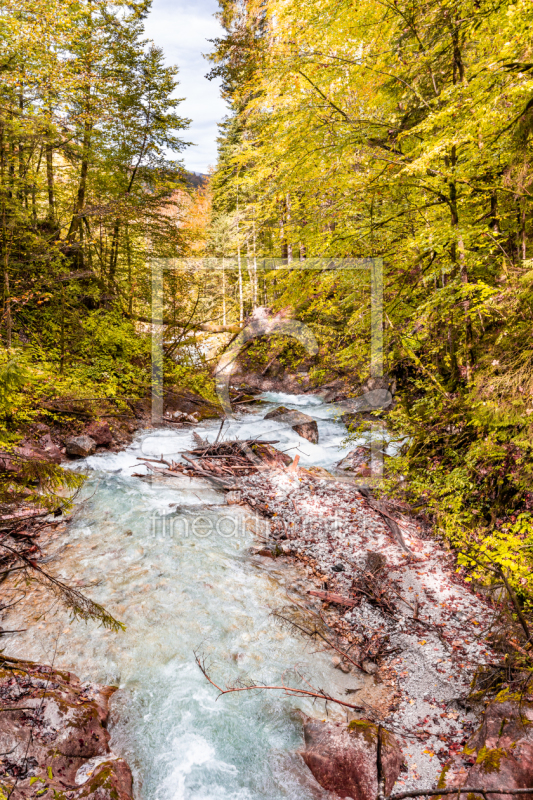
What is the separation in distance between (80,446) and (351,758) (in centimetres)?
886

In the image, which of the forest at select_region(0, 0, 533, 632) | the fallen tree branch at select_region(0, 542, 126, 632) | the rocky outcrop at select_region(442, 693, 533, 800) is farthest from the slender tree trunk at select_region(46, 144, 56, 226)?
the rocky outcrop at select_region(442, 693, 533, 800)

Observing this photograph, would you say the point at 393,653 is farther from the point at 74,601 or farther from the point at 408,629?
the point at 74,601

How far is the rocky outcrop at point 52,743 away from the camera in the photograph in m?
2.59

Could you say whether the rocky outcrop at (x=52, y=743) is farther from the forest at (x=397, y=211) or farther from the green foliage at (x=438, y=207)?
the green foliage at (x=438, y=207)

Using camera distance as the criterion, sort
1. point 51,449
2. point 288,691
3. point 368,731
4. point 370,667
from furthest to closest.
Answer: point 51,449 < point 370,667 < point 288,691 < point 368,731

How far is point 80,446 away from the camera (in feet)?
31.8

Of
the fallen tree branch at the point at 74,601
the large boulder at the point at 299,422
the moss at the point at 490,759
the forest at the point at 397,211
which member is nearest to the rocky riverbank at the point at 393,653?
the moss at the point at 490,759

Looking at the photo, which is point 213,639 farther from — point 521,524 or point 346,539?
point 521,524

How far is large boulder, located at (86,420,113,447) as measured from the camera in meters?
10.4

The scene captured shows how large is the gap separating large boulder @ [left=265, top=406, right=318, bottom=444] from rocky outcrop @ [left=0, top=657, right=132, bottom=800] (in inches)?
353

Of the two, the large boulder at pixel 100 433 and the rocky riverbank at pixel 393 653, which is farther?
the large boulder at pixel 100 433

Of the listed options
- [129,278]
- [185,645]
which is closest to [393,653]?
[185,645]

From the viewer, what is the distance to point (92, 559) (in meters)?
6.05

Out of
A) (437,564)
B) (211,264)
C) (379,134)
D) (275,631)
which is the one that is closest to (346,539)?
(437,564)
